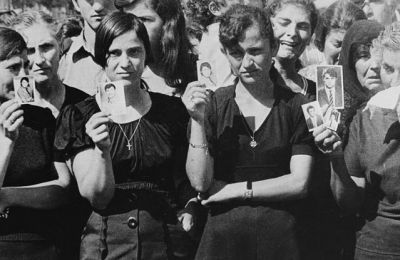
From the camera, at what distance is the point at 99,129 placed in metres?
3.48

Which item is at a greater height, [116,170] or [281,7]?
[281,7]

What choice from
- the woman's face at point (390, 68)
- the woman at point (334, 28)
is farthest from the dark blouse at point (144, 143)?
the woman's face at point (390, 68)

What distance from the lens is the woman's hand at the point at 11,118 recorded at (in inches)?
145

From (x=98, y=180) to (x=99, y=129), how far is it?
308mm

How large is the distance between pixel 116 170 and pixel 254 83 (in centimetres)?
82

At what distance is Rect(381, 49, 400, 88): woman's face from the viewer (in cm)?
392

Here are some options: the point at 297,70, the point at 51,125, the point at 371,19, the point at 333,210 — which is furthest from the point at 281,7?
the point at 51,125

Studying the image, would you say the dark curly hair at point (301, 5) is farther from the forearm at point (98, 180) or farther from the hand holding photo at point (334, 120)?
the forearm at point (98, 180)

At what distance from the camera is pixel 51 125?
3.89 meters

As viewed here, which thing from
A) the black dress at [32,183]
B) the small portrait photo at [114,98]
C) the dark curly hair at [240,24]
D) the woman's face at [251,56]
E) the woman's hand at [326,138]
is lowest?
the black dress at [32,183]

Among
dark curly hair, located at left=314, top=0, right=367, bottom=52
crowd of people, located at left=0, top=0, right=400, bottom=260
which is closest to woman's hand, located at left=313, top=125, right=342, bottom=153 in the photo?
crowd of people, located at left=0, top=0, right=400, bottom=260

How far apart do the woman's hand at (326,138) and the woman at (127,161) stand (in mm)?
714

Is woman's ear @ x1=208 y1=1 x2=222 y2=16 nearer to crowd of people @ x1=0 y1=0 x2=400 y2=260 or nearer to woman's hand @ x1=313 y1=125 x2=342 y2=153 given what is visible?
crowd of people @ x1=0 y1=0 x2=400 y2=260

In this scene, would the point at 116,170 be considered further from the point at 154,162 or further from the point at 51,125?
the point at 51,125
